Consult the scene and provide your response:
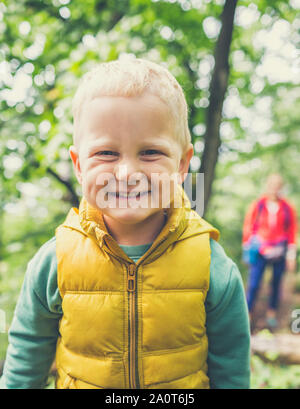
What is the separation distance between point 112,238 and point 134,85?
0.50 meters

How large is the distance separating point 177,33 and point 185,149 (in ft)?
8.55

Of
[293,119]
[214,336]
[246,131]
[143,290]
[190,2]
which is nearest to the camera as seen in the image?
[143,290]

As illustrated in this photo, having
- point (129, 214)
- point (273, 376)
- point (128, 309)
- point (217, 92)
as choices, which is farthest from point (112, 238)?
point (273, 376)

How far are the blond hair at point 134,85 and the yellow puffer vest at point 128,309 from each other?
37cm

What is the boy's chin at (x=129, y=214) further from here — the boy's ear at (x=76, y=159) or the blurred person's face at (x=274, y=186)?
the blurred person's face at (x=274, y=186)

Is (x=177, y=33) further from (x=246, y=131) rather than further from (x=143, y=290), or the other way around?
(x=246, y=131)

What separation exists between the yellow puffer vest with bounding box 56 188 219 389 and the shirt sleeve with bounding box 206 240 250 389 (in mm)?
55

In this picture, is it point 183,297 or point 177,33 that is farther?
point 177,33

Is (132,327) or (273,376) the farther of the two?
(273,376)

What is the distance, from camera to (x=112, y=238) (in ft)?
3.60

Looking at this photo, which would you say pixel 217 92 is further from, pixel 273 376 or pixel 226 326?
A: pixel 273 376

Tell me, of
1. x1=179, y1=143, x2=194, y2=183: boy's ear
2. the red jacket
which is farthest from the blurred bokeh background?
the red jacket
